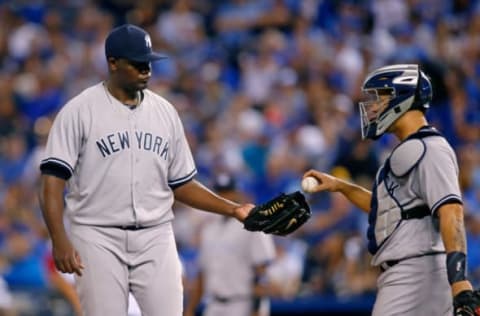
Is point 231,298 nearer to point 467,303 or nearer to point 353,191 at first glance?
point 353,191

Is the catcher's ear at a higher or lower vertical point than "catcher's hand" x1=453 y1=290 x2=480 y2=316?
higher

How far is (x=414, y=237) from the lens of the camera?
5773 millimetres

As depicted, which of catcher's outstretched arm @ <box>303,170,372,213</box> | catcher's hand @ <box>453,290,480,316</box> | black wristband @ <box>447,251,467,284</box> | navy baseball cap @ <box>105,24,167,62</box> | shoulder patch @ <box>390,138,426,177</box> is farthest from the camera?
catcher's outstretched arm @ <box>303,170,372,213</box>

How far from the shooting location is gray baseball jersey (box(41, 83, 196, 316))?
19.8 feet

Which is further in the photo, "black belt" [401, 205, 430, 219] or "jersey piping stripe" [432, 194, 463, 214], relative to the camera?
"black belt" [401, 205, 430, 219]

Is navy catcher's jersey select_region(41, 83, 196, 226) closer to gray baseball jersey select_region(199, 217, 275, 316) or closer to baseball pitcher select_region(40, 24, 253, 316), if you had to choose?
baseball pitcher select_region(40, 24, 253, 316)

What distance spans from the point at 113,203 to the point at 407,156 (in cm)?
154

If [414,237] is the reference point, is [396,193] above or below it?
above

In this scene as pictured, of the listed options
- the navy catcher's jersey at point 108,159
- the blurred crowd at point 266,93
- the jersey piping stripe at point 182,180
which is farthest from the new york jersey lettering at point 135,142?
the blurred crowd at point 266,93

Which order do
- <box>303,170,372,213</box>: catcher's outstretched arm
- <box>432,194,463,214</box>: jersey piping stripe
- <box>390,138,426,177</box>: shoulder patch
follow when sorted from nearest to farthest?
1. <box>432,194,463,214</box>: jersey piping stripe
2. <box>390,138,426,177</box>: shoulder patch
3. <box>303,170,372,213</box>: catcher's outstretched arm

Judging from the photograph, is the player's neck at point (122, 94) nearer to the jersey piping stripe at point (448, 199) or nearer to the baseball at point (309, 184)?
the baseball at point (309, 184)

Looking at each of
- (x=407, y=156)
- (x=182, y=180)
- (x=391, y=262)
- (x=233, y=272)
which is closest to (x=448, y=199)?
(x=407, y=156)

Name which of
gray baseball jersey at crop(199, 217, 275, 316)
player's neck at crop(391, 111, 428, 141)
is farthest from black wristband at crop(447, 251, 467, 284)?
gray baseball jersey at crop(199, 217, 275, 316)

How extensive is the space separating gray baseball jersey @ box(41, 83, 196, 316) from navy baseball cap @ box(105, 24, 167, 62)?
0.24m
